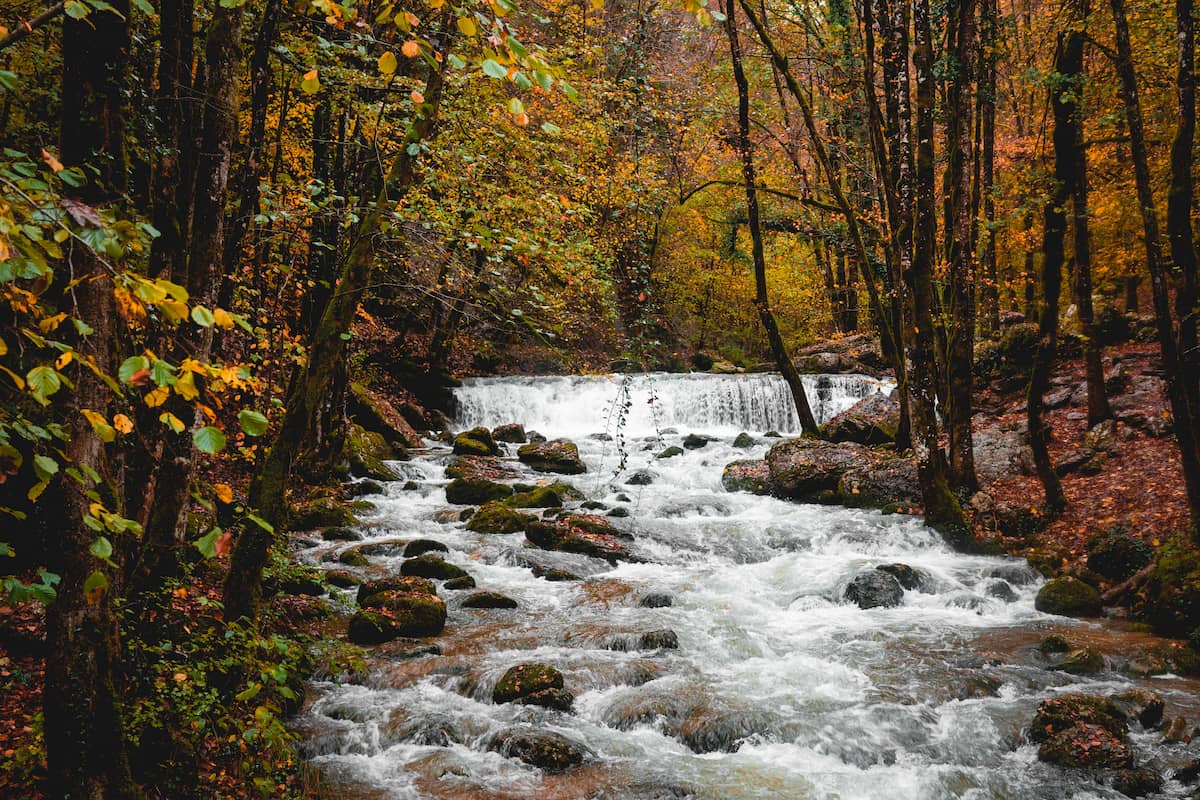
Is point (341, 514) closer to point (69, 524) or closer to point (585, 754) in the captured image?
point (585, 754)

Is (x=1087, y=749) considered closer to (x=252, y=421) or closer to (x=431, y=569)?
(x=252, y=421)

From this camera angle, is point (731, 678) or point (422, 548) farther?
point (422, 548)

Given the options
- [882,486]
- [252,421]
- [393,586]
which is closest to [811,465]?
[882,486]

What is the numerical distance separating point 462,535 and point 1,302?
981 cm

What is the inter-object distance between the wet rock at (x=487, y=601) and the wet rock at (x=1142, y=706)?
670 centimetres

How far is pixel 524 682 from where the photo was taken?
7094mm

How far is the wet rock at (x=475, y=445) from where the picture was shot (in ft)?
60.9

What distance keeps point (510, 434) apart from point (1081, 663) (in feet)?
51.2

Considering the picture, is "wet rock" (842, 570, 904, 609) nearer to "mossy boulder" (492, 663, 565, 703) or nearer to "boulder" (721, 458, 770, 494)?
"mossy boulder" (492, 663, 565, 703)

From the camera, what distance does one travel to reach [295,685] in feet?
20.9

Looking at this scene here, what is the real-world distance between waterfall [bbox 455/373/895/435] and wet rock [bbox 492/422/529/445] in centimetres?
230

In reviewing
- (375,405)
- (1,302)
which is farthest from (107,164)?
(375,405)

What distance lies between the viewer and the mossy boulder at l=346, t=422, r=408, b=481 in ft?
51.4

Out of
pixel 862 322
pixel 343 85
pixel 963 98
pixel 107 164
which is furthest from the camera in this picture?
pixel 862 322
